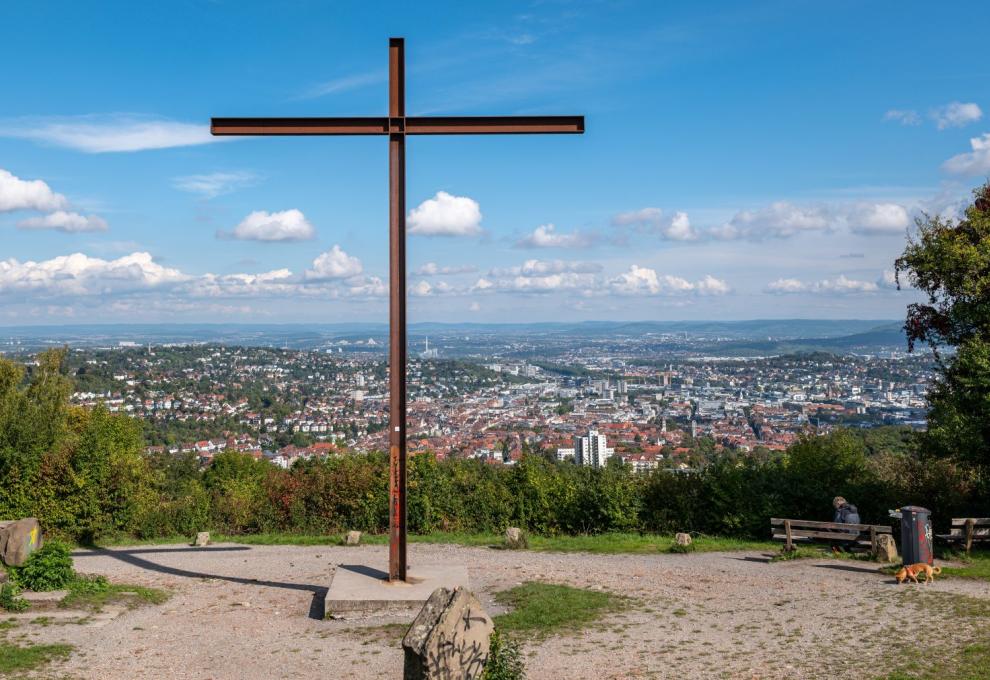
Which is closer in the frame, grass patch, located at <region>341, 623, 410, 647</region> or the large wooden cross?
grass patch, located at <region>341, 623, 410, 647</region>

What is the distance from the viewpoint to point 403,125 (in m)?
9.99

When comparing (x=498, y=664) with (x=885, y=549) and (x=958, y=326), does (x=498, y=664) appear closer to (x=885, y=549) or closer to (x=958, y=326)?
(x=885, y=549)

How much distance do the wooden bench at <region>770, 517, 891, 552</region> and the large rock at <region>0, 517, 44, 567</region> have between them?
1237 centimetres

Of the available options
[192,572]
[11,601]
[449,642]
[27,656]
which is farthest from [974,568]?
[11,601]

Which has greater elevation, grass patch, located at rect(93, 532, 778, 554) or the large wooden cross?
the large wooden cross

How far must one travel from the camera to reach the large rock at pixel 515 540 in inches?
575

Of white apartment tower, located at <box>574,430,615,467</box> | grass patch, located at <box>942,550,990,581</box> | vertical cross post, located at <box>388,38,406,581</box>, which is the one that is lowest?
white apartment tower, located at <box>574,430,615,467</box>

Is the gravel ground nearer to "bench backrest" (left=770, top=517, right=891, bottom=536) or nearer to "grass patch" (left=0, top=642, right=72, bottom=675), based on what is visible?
"grass patch" (left=0, top=642, right=72, bottom=675)

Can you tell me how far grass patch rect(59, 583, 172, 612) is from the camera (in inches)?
394

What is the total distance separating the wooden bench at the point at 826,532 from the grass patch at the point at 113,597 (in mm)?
10246

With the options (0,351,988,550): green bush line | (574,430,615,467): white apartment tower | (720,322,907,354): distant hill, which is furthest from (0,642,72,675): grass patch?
(720,322,907,354): distant hill

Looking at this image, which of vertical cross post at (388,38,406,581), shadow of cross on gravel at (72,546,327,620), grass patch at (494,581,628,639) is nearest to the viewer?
grass patch at (494,581,628,639)

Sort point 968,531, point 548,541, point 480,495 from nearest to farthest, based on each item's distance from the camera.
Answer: point 968,531, point 548,541, point 480,495

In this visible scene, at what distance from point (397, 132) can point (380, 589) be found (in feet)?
19.8
